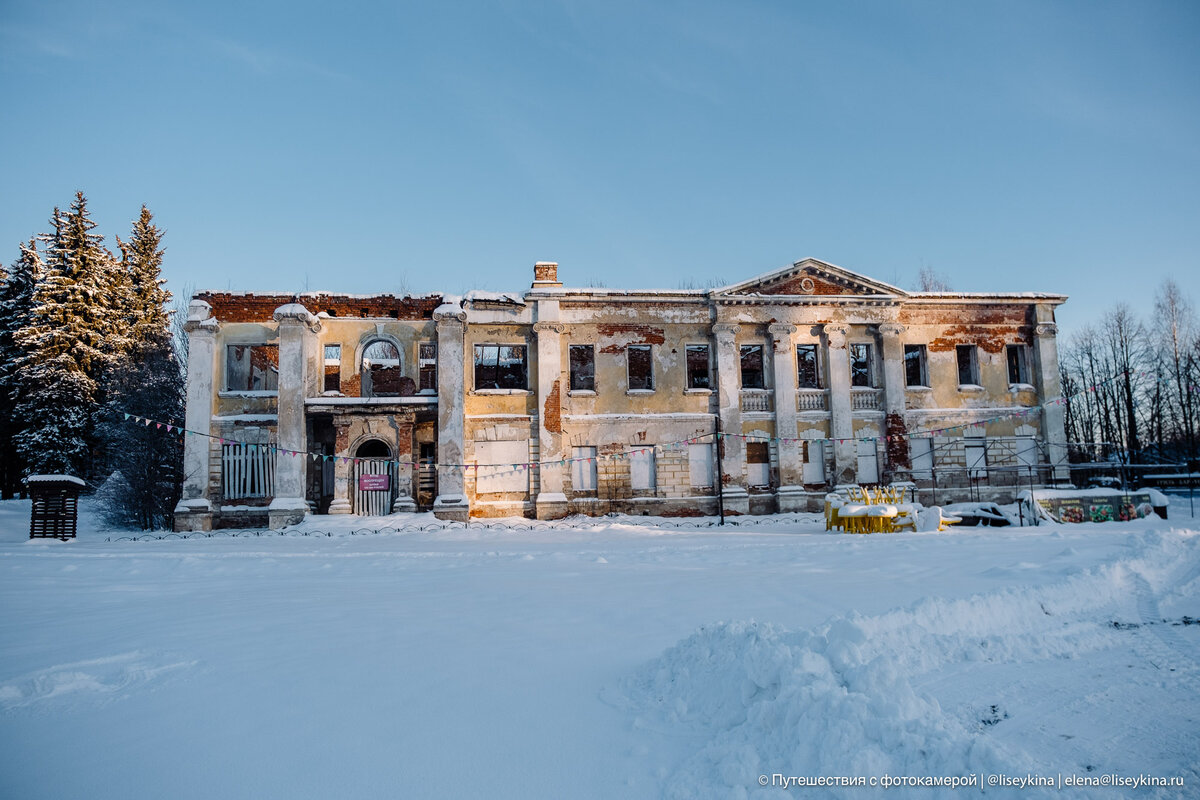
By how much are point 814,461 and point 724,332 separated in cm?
610

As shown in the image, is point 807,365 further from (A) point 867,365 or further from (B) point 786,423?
(B) point 786,423

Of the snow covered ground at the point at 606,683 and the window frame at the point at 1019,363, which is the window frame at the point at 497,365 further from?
the window frame at the point at 1019,363

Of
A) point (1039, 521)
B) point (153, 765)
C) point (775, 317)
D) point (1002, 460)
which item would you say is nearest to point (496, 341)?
point (775, 317)

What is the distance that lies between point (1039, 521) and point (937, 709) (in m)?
17.9

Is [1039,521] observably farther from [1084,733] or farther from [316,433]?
[316,433]

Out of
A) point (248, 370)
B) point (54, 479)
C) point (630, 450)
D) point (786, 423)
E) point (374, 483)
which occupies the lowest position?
point (374, 483)

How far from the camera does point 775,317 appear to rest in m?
27.2

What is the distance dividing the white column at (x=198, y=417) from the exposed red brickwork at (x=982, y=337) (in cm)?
2734

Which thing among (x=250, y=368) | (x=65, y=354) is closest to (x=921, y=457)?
(x=250, y=368)

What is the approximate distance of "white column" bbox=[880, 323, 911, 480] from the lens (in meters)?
27.2

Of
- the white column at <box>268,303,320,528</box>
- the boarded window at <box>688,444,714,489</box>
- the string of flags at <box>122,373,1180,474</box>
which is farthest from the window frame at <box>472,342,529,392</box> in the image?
the boarded window at <box>688,444,714,489</box>

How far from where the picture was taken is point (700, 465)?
86.0 ft

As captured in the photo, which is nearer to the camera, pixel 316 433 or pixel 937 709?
pixel 937 709

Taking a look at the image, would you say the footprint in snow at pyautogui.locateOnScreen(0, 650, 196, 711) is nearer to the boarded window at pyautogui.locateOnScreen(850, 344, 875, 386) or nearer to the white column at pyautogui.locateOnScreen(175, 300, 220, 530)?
the white column at pyautogui.locateOnScreen(175, 300, 220, 530)
